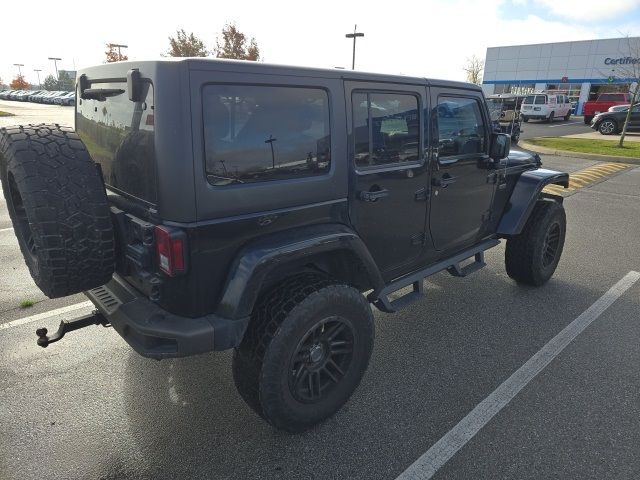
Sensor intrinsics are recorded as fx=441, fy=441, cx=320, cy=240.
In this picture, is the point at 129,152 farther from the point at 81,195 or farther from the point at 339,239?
the point at 339,239

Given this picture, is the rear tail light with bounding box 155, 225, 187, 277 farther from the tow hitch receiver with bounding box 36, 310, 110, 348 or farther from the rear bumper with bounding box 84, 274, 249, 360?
the tow hitch receiver with bounding box 36, 310, 110, 348

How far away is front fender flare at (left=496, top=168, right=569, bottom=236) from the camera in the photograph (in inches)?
162

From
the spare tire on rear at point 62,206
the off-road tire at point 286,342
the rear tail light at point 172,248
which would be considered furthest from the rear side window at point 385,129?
the spare tire on rear at point 62,206

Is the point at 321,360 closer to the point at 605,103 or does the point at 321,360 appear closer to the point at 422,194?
the point at 422,194

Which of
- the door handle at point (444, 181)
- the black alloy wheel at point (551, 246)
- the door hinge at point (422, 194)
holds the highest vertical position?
the door handle at point (444, 181)

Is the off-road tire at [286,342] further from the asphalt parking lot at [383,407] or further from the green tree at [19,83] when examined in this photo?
the green tree at [19,83]

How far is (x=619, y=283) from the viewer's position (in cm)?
459

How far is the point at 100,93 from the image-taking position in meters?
2.50

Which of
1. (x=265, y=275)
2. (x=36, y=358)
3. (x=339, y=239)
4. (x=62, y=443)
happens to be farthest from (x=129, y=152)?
(x=36, y=358)

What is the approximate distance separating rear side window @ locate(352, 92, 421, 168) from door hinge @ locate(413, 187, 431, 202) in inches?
9.0

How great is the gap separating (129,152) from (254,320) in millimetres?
1076

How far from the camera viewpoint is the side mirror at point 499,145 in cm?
364

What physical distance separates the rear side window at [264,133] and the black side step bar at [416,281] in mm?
1033

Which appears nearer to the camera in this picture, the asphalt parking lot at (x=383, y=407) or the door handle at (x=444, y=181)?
the asphalt parking lot at (x=383, y=407)
